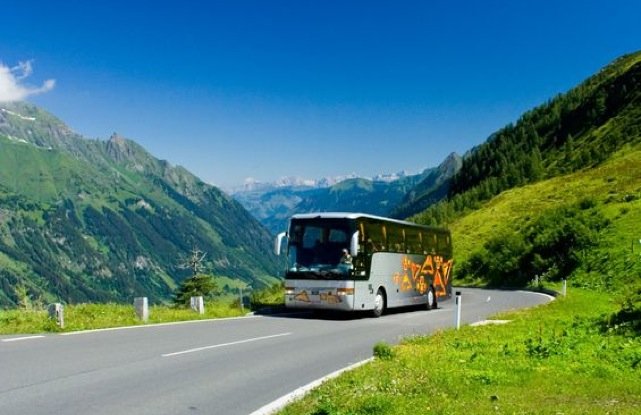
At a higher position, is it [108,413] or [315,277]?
[315,277]

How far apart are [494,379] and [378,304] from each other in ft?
→ 56.2

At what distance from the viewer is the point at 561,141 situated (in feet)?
551

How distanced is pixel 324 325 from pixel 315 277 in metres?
2.57

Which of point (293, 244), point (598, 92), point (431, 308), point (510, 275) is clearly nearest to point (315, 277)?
point (293, 244)

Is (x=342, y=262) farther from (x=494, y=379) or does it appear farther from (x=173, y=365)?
(x=494, y=379)

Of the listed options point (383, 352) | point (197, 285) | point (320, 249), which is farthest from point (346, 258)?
point (197, 285)

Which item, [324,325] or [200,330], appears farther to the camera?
[324,325]

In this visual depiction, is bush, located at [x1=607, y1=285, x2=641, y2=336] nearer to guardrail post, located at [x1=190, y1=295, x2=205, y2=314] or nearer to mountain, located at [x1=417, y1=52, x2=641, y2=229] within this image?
guardrail post, located at [x1=190, y1=295, x2=205, y2=314]

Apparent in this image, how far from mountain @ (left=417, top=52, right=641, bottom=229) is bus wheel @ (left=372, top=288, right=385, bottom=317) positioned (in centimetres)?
10877

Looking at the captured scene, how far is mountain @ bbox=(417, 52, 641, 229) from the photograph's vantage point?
136500mm

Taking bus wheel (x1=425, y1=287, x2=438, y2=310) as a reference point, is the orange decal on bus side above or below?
above

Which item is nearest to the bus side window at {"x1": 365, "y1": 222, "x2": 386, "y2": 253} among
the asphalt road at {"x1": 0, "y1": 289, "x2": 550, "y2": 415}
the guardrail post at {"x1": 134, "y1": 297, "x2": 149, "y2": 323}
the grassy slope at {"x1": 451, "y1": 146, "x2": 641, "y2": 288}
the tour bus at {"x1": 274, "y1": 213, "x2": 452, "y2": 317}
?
the tour bus at {"x1": 274, "y1": 213, "x2": 452, "y2": 317}

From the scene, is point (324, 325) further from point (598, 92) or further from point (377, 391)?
point (598, 92)

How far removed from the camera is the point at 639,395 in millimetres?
9039
